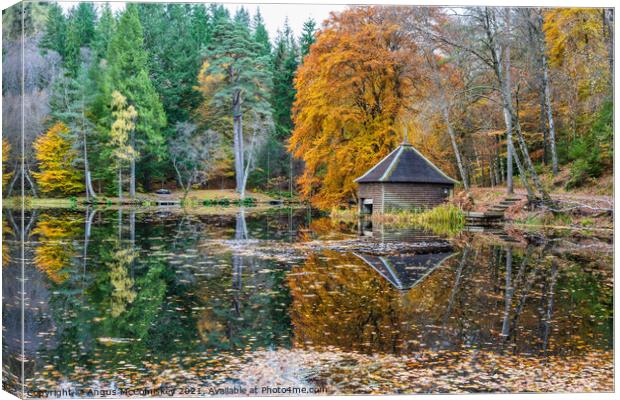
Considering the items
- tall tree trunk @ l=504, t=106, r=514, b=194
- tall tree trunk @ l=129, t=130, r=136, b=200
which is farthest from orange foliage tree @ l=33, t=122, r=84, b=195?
tall tree trunk @ l=504, t=106, r=514, b=194

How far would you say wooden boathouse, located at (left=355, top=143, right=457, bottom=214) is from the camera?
985cm

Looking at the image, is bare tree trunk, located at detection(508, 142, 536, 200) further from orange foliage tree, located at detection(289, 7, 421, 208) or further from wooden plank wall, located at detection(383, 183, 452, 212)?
orange foliage tree, located at detection(289, 7, 421, 208)

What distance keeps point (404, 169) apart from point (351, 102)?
1307mm

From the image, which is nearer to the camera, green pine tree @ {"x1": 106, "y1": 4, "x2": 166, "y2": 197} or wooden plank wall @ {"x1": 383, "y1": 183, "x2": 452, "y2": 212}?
green pine tree @ {"x1": 106, "y1": 4, "x2": 166, "y2": 197}

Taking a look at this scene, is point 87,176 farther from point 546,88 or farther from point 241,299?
point 546,88

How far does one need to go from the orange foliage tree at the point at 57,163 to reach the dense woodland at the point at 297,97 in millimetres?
23

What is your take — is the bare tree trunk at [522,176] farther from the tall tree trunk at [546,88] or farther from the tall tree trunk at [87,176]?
the tall tree trunk at [87,176]

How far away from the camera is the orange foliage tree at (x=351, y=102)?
8.87m

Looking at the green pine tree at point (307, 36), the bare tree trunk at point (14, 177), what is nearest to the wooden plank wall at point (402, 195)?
the green pine tree at point (307, 36)

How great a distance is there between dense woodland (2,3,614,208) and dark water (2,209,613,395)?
0.74m

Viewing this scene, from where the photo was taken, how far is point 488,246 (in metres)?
10.7

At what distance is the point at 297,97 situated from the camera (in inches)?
348

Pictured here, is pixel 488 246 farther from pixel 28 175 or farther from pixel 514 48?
pixel 28 175

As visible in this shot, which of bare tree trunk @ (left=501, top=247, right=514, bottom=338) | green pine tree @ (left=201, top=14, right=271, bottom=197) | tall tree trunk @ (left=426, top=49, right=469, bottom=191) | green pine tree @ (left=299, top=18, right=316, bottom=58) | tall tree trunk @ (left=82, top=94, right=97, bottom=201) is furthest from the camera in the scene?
tall tree trunk @ (left=426, top=49, right=469, bottom=191)
